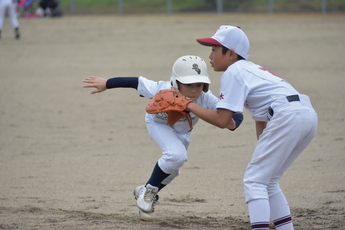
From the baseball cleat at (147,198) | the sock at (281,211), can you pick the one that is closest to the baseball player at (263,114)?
the sock at (281,211)

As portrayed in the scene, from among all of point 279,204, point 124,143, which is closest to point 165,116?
point 279,204

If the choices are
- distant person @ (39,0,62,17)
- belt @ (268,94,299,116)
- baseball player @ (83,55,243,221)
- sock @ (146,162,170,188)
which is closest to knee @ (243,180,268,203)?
belt @ (268,94,299,116)

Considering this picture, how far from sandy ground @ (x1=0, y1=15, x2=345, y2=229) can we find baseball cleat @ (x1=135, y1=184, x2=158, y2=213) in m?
0.14

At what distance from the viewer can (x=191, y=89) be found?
4277 mm

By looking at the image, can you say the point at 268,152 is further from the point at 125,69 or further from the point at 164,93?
the point at 125,69

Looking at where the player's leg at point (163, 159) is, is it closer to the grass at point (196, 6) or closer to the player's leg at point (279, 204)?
the player's leg at point (279, 204)

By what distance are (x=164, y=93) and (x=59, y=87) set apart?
7560 mm

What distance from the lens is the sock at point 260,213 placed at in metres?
3.55

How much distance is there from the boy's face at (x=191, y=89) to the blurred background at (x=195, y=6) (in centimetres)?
1962

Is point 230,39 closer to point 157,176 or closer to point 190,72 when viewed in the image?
point 190,72

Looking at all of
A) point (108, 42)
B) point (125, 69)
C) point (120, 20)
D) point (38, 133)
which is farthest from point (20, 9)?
point (38, 133)

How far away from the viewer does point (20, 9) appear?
76.4 feet

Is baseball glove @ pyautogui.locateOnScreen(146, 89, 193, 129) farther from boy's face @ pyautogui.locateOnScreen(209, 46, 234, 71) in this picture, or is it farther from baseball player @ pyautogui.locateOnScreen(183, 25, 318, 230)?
boy's face @ pyautogui.locateOnScreen(209, 46, 234, 71)

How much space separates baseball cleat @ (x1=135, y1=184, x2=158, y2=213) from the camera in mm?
4449
